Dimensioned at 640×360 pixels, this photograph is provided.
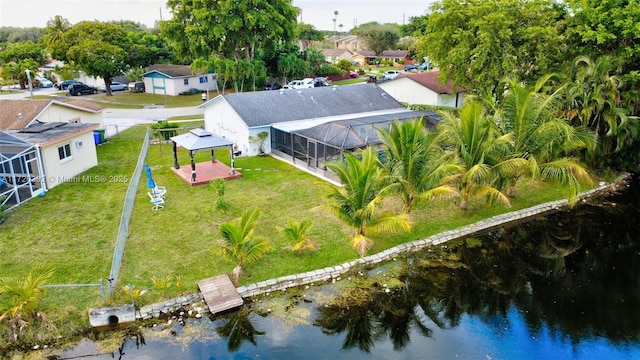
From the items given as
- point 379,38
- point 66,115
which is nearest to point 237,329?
point 66,115

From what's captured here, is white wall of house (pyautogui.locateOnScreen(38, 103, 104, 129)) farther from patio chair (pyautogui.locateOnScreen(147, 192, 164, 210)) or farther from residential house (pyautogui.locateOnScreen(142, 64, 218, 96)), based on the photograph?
residential house (pyautogui.locateOnScreen(142, 64, 218, 96))

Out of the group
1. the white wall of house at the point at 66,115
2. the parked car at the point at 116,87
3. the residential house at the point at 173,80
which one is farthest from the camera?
the parked car at the point at 116,87

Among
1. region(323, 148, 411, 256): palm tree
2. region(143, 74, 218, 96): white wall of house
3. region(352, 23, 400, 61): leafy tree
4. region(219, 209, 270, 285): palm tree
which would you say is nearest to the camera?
region(219, 209, 270, 285): palm tree

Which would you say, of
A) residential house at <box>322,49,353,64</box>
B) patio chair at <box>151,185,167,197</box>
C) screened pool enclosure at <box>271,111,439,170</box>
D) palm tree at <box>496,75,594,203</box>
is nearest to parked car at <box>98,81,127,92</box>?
screened pool enclosure at <box>271,111,439,170</box>

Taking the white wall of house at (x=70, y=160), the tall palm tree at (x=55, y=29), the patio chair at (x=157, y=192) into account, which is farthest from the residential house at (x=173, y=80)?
the patio chair at (x=157, y=192)

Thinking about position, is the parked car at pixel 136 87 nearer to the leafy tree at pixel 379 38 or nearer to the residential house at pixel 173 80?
the residential house at pixel 173 80

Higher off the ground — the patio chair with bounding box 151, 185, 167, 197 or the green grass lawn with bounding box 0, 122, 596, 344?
the patio chair with bounding box 151, 185, 167, 197

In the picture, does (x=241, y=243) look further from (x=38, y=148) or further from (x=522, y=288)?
(x=38, y=148)

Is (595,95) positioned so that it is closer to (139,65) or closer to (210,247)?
(210,247)
